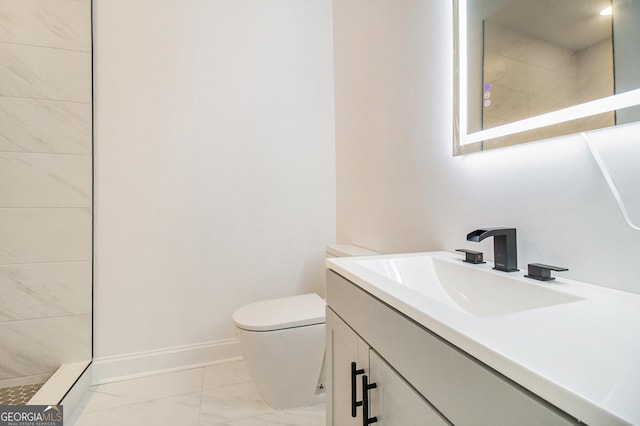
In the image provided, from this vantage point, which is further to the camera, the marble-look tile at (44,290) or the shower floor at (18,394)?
the marble-look tile at (44,290)

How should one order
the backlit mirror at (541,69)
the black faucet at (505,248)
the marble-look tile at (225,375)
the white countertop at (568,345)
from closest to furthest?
the white countertop at (568,345)
the backlit mirror at (541,69)
the black faucet at (505,248)
the marble-look tile at (225,375)

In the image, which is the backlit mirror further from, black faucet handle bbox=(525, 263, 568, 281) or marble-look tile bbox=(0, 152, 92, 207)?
marble-look tile bbox=(0, 152, 92, 207)

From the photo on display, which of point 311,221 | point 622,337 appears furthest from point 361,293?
point 311,221

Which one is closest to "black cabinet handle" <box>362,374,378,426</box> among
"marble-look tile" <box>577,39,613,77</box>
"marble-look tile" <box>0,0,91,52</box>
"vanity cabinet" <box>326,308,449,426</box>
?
"vanity cabinet" <box>326,308,449,426</box>

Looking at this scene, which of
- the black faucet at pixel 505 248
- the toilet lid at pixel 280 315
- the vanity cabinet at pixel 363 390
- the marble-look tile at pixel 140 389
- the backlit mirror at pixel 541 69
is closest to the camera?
the vanity cabinet at pixel 363 390

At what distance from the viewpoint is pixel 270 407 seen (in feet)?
4.89

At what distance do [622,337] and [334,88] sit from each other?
2059 mm

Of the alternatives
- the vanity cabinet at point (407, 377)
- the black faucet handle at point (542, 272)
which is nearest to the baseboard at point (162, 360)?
the vanity cabinet at point (407, 377)

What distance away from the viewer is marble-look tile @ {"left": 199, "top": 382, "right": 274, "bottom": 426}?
4.66ft

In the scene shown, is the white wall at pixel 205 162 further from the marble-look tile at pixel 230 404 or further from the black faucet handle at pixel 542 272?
the black faucet handle at pixel 542 272

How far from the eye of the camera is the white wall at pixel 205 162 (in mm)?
1745

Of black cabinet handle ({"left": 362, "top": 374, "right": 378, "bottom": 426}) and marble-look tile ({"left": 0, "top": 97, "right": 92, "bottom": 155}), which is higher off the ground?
marble-look tile ({"left": 0, "top": 97, "right": 92, "bottom": 155})

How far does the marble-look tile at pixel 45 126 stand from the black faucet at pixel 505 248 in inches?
78.3

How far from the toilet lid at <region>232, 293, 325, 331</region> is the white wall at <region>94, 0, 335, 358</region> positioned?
44 cm
